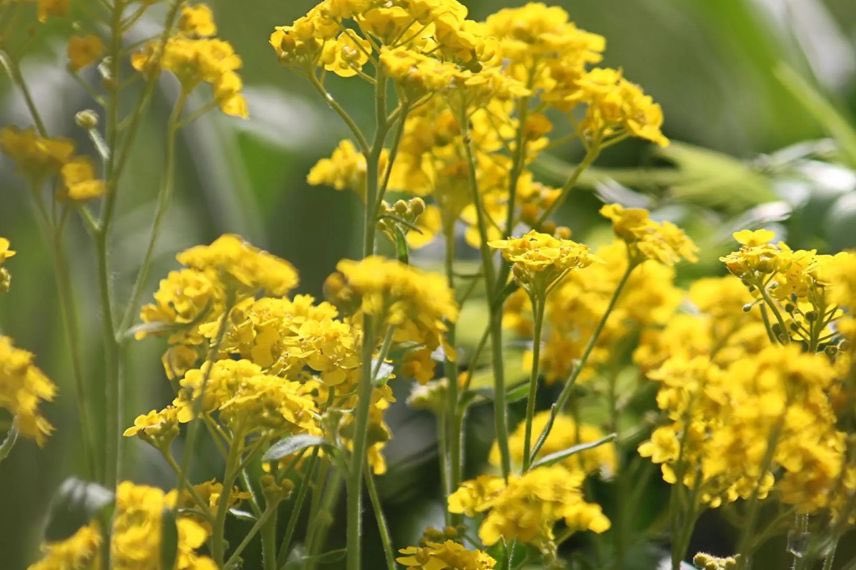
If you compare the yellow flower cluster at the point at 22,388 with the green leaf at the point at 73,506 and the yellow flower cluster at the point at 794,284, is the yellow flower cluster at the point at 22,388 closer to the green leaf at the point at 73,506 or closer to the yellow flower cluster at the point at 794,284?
the green leaf at the point at 73,506

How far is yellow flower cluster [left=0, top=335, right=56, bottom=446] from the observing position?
40 cm

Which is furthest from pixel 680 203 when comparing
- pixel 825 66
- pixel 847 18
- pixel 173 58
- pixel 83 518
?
pixel 847 18

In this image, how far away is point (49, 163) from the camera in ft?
1.39

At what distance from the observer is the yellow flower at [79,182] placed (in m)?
0.42

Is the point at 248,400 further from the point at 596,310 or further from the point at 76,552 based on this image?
the point at 596,310

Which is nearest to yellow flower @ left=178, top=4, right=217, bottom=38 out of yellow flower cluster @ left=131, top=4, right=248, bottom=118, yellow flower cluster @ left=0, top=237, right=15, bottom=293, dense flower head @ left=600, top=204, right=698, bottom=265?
yellow flower cluster @ left=131, top=4, right=248, bottom=118

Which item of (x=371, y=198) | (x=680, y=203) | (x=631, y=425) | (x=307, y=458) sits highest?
(x=371, y=198)

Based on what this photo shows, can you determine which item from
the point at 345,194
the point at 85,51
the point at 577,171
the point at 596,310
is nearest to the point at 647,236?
the point at 577,171

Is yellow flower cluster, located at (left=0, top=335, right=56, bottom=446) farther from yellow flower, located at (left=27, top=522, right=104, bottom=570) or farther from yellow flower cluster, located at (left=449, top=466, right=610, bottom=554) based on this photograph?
yellow flower cluster, located at (left=449, top=466, right=610, bottom=554)

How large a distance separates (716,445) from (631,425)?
28.1 inches

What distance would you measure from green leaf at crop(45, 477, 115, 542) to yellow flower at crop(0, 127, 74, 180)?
0.10 m

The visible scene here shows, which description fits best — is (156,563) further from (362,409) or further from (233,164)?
(233,164)

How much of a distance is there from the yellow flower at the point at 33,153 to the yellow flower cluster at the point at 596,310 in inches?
13.9

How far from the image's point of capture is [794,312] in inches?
20.7
